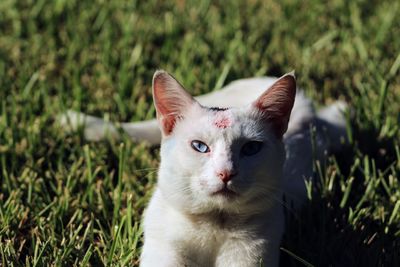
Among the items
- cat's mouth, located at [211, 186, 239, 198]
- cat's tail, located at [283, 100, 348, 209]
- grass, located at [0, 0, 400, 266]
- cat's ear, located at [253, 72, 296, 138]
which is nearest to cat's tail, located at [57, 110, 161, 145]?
grass, located at [0, 0, 400, 266]

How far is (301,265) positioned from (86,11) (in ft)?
9.38

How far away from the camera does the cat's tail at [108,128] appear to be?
11.3 ft

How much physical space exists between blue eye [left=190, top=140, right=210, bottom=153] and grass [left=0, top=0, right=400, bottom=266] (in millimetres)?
466

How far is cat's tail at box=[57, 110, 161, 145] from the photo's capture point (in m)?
3.46

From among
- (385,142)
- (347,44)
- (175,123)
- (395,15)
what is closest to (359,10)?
(395,15)

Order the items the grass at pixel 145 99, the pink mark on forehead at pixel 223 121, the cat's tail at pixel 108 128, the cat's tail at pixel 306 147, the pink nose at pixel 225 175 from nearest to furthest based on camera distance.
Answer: the pink nose at pixel 225 175 → the pink mark on forehead at pixel 223 121 → the grass at pixel 145 99 → the cat's tail at pixel 306 147 → the cat's tail at pixel 108 128

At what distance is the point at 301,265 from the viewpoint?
8.58 ft

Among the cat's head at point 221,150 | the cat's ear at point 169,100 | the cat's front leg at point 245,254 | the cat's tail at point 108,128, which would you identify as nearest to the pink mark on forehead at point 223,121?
the cat's head at point 221,150

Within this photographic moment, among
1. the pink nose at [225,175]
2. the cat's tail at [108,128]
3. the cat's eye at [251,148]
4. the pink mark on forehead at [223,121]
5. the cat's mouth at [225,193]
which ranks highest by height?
the pink mark on forehead at [223,121]

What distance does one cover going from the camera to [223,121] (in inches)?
90.4

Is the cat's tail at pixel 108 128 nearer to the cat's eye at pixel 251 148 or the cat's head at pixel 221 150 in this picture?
the cat's head at pixel 221 150

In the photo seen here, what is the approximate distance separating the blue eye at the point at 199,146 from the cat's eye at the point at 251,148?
0.12 meters

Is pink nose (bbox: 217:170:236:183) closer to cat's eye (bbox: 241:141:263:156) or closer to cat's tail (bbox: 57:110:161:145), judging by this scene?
cat's eye (bbox: 241:141:263:156)

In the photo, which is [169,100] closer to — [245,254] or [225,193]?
[225,193]
